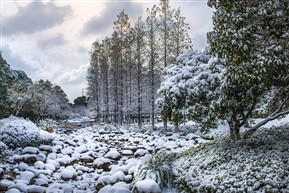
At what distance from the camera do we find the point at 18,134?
10.7 meters

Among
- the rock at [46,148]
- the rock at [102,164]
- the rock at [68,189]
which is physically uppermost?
the rock at [46,148]

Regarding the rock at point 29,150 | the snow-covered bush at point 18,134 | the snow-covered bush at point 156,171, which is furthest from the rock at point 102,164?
the snow-covered bush at point 18,134

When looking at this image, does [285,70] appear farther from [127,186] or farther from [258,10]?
[127,186]

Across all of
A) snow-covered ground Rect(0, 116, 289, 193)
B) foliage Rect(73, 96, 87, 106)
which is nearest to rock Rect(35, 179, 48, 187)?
snow-covered ground Rect(0, 116, 289, 193)

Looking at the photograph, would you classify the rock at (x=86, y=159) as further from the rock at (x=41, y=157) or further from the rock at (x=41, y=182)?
the rock at (x=41, y=182)

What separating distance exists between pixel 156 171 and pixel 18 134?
7704 mm

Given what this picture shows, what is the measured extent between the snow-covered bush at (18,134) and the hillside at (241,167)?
769cm

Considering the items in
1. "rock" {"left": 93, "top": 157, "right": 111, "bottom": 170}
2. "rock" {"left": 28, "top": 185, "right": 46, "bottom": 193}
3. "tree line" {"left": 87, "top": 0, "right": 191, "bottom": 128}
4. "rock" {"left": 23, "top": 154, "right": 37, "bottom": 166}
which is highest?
"tree line" {"left": 87, "top": 0, "right": 191, "bottom": 128}

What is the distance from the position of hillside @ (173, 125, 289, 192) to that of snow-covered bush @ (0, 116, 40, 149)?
303 inches

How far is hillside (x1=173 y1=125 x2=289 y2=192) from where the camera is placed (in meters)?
4.55

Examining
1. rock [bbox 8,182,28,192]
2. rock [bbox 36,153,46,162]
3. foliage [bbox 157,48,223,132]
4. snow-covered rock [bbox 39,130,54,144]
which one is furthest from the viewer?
snow-covered rock [bbox 39,130,54,144]

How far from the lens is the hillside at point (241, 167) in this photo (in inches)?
179

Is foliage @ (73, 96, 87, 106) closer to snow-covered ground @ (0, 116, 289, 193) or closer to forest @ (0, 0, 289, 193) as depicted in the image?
forest @ (0, 0, 289, 193)

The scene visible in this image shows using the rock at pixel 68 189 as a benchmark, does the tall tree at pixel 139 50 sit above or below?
above
